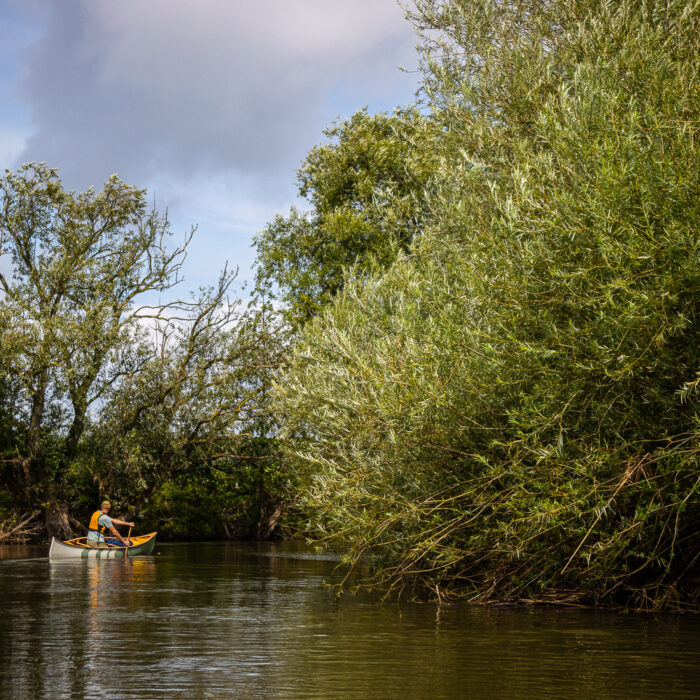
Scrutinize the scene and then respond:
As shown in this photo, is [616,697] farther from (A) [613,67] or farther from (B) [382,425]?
(A) [613,67]

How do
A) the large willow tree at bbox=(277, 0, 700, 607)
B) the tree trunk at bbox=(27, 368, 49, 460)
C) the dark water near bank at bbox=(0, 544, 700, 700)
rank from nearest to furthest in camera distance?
the dark water near bank at bbox=(0, 544, 700, 700) → the large willow tree at bbox=(277, 0, 700, 607) → the tree trunk at bbox=(27, 368, 49, 460)

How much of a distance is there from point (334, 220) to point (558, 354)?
28275 mm

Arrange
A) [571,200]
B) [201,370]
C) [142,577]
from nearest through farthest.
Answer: [571,200]
[142,577]
[201,370]

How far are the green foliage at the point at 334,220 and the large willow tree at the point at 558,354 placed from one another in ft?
74.4

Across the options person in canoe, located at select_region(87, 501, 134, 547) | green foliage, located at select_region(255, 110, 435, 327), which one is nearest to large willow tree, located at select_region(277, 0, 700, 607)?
person in canoe, located at select_region(87, 501, 134, 547)

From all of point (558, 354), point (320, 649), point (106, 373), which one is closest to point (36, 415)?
point (106, 373)

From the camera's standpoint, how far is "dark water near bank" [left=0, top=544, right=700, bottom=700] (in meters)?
8.28

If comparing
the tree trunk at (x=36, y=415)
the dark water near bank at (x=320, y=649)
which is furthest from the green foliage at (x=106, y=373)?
the dark water near bank at (x=320, y=649)

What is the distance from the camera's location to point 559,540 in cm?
1280

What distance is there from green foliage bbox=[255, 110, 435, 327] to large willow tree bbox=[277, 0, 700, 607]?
74.4 ft

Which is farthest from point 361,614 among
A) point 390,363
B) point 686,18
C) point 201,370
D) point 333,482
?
point 201,370

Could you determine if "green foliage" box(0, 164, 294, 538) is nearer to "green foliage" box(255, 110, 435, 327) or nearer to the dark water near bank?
"green foliage" box(255, 110, 435, 327)

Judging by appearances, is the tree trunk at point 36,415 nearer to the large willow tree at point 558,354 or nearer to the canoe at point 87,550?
the canoe at point 87,550

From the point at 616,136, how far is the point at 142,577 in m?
15.9
